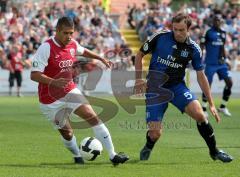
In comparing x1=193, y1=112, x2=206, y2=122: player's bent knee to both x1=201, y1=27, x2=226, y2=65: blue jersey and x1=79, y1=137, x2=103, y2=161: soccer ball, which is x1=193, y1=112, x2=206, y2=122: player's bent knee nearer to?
x1=79, y1=137, x2=103, y2=161: soccer ball

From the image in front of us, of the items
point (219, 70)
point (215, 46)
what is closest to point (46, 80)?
point (219, 70)

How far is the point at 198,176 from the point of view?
34.9 ft

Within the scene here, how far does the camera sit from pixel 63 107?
11.9m

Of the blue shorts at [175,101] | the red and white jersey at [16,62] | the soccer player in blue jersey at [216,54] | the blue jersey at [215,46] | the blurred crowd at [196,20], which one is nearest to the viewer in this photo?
the blue shorts at [175,101]

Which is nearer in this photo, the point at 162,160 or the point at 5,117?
the point at 162,160

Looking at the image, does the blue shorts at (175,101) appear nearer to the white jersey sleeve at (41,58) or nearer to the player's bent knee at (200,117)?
the player's bent knee at (200,117)

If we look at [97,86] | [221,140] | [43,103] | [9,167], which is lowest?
[97,86]

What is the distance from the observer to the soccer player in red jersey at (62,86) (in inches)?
452

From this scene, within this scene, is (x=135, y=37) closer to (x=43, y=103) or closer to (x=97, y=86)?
(x=97, y=86)

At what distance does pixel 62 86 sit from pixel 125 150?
2.90m

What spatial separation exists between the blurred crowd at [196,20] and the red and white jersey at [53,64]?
2564cm

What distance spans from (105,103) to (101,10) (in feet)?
63.5

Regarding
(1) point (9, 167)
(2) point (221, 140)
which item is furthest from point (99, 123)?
(2) point (221, 140)

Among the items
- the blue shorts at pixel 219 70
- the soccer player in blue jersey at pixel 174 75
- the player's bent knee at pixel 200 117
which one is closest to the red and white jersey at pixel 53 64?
the soccer player in blue jersey at pixel 174 75
